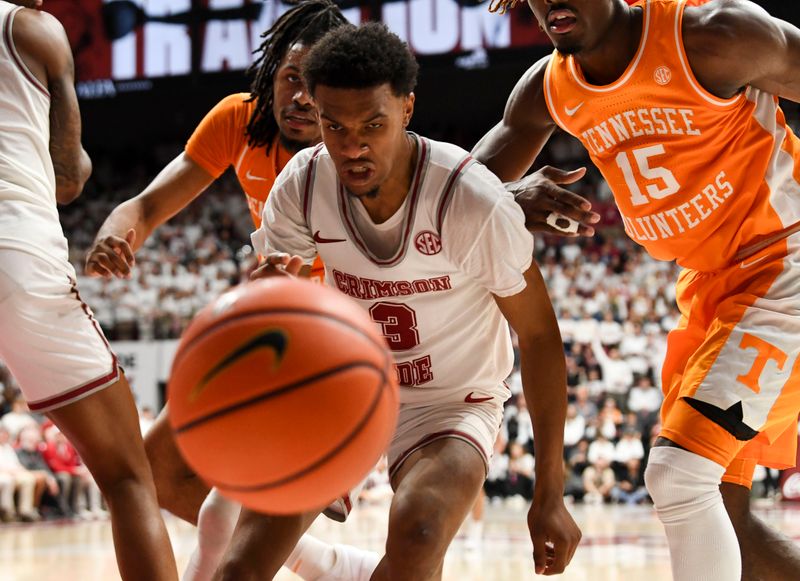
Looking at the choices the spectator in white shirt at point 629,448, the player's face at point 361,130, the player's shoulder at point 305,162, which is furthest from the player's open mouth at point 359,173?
the spectator in white shirt at point 629,448

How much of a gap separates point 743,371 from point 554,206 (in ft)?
2.64

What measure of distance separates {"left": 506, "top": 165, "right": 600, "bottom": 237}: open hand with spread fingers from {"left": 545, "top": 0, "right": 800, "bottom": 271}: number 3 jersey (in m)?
0.30

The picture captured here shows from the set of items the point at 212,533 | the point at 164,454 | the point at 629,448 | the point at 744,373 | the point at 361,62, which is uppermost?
the point at 361,62

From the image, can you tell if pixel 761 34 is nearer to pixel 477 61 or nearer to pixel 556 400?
pixel 556 400

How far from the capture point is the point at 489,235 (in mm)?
3084

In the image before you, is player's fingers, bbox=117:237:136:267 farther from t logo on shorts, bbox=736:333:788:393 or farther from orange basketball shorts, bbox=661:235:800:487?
t logo on shorts, bbox=736:333:788:393

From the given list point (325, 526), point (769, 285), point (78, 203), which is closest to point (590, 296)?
point (325, 526)

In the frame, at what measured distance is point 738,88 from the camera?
329cm

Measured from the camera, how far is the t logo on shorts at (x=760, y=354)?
3164 mm

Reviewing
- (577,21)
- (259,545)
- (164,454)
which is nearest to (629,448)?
(164,454)

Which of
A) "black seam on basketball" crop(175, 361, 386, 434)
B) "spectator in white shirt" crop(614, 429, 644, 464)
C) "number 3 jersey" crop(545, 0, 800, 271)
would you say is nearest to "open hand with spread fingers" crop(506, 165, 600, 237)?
"number 3 jersey" crop(545, 0, 800, 271)

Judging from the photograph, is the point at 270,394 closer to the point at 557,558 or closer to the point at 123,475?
the point at 123,475

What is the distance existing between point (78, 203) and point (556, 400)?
59.8 feet

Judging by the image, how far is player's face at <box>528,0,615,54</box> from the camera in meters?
3.37
